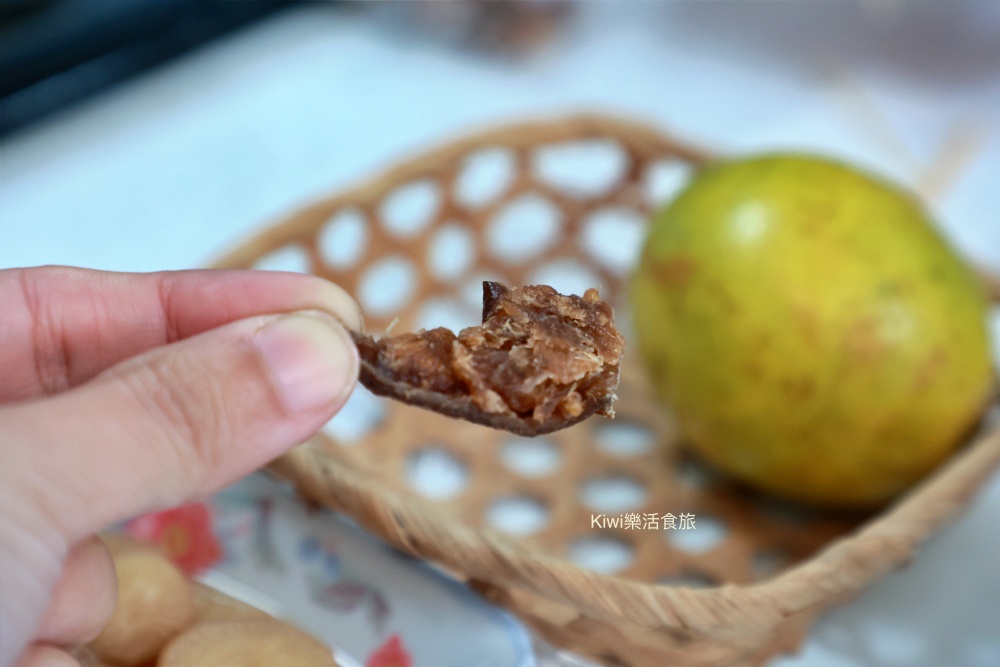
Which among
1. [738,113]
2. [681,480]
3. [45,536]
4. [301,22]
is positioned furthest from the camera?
[301,22]

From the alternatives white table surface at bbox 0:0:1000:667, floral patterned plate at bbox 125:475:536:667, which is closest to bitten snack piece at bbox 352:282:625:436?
floral patterned plate at bbox 125:475:536:667

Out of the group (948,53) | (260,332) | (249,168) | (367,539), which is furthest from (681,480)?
(948,53)

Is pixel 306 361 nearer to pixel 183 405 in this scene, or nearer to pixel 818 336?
pixel 183 405

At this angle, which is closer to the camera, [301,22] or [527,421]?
[527,421]

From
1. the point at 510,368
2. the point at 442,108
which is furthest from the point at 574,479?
the point at 442,108

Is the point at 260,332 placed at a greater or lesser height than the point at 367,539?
greater

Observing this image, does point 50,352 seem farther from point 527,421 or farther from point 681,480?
point 681,480

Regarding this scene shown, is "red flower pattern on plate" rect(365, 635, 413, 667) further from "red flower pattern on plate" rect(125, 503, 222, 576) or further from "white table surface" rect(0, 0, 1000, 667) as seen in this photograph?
"white table surface" rect(0, 0, 1000, 667)
